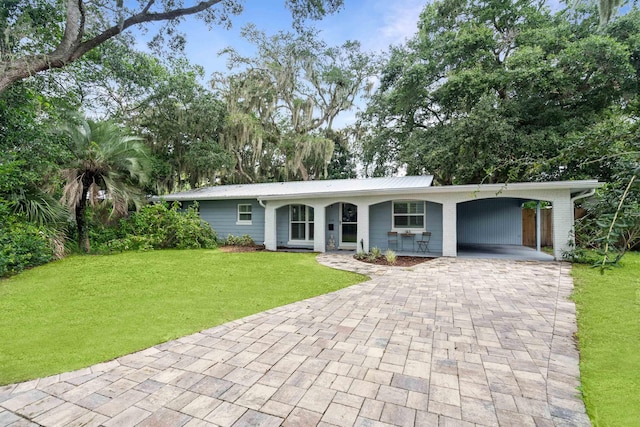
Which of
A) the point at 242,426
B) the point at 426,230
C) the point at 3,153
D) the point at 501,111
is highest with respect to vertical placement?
the point at 501,111

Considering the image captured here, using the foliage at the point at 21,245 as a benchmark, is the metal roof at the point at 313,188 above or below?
above

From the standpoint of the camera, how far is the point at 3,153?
23.9ft

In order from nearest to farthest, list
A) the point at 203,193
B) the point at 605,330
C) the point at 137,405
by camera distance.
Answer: the point at 137,405 < the point at 605,330 < the point at 203,193

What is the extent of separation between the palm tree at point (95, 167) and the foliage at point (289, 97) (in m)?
6.46

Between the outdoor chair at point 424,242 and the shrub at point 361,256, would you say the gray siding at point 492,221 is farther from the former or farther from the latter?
the shrub at point 361,256

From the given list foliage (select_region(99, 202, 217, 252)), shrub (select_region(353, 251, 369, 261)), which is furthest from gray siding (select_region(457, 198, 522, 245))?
foliage (select_region(99, 202, 217, 252))

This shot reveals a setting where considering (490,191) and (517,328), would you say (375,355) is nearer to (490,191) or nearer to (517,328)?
(517,328)

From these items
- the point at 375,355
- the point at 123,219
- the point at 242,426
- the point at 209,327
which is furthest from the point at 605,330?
the point at 123,219

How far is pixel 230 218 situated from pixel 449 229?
8728mm

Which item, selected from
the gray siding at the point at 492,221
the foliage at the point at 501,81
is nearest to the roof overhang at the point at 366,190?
the foliage at the point at 501,81

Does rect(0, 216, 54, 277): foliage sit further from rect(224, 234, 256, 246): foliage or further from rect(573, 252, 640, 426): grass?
rect(573, 252, 640, 426): grass

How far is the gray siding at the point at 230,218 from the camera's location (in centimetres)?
1296

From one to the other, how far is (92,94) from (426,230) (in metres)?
14.6

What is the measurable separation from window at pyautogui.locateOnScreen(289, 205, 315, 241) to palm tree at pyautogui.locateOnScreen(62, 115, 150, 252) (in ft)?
19.3
